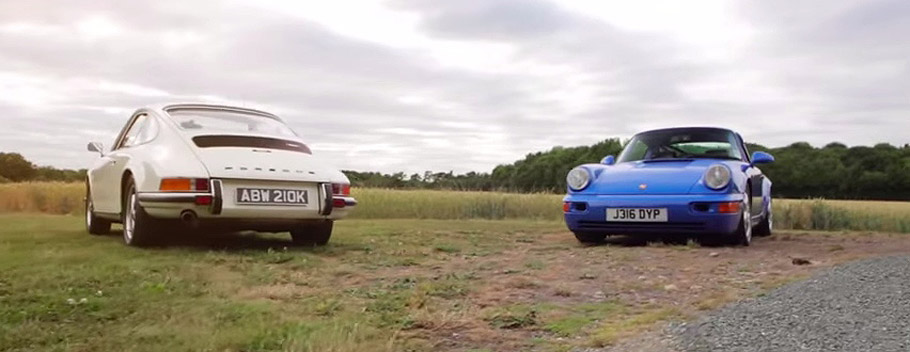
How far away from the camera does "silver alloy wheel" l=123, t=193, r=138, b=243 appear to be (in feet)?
17.5

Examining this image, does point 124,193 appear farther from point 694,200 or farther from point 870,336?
point 870,336

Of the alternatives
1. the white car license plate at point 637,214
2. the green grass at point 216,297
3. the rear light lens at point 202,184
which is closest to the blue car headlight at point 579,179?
the white car license plate at point 637,214

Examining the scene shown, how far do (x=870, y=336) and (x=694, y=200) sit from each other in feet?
11.5

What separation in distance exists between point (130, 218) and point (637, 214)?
4115 millimetres

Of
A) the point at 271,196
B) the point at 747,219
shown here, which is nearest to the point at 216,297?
the point at 271,196

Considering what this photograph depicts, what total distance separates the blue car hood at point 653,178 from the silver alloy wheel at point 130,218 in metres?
3.78

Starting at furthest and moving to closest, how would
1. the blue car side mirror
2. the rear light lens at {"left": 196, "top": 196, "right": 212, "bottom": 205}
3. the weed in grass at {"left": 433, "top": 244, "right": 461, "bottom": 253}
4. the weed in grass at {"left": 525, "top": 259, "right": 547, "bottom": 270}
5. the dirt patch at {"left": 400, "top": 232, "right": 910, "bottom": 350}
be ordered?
the blue car side mirror
the weed in grass at {"left": 433, "top": 244, "right": 461, "bottom": 253}
the rear light lens at {"left": 196, "top": 196, "right": 212, "bottom": 205}
the weed in grass at {"left": 525, "top": 259, "right": 547, "bottom": 270}
the dirt patch at {"left": 400, "top": 232, "right": 910, "bottom": 350}

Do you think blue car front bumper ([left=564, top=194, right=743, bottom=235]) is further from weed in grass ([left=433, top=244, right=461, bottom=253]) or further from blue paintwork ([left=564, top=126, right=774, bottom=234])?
weed in grass ([left=433, top=244, right=461, bottom=253])

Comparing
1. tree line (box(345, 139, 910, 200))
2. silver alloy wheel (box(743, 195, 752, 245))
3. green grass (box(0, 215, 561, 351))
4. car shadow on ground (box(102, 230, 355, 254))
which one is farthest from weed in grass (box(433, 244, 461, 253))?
tree line (box(345, 139, 910, 200))

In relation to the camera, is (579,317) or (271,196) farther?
(271,196)

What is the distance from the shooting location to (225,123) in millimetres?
5941

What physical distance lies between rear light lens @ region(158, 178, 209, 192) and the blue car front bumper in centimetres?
324

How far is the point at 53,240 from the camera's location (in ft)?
19.3

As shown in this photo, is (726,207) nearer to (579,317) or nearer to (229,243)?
(579,317)
